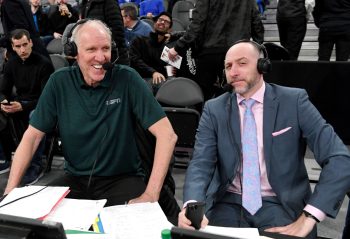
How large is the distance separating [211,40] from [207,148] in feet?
5.53

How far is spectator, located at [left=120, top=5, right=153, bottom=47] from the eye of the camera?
17.1ft

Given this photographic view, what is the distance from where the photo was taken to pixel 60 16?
694 centimetres

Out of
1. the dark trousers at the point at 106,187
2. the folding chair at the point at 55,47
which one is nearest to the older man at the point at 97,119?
the dark trousers at the point at 106,187

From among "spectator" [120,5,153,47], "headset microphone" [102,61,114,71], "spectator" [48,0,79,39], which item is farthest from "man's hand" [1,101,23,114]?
"spectator" [48,0,79,39]

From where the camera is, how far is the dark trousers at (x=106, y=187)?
1830mm

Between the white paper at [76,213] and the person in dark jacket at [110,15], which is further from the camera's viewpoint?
the person in dark jacket at [110,15]

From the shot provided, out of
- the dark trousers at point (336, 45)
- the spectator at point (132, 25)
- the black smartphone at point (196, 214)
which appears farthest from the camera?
the spectator at point (132, 25)

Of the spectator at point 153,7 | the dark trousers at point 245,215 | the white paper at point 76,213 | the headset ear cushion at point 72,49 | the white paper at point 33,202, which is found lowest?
the dark trousers at point 245,215

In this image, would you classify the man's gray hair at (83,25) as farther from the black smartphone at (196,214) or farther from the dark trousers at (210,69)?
the dark trousers at (210,69)

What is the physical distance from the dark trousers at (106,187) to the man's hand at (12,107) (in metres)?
1.74

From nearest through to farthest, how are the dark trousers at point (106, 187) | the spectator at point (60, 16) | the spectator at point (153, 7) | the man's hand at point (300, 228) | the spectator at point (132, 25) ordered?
1. the man's hand at point (300, 228)
2. the dark trousers at point (106, 187)
3. the spectator at point (132, 25)
4. the spectator at point (60, 16)
5. the spectator at point (153, 7)

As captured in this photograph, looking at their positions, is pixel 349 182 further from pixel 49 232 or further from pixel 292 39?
pixel 292 39

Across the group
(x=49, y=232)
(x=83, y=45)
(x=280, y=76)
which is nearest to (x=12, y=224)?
(x=49, y=232)

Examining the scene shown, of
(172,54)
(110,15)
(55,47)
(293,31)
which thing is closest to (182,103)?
(172,54)
